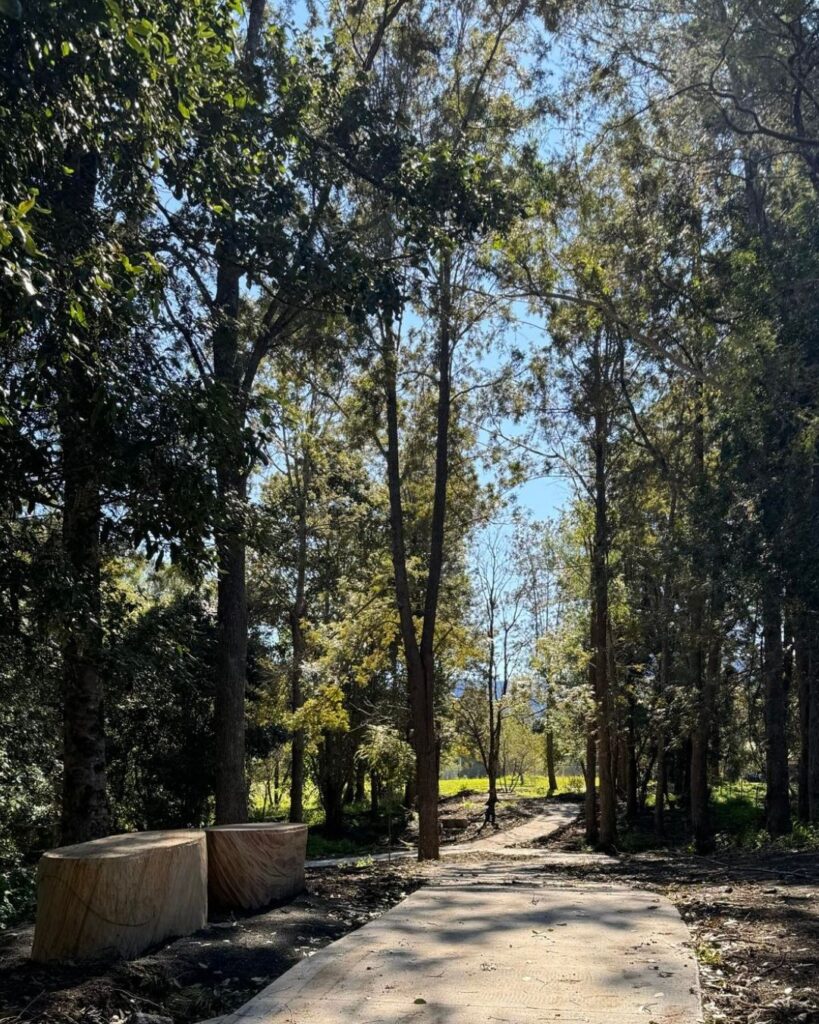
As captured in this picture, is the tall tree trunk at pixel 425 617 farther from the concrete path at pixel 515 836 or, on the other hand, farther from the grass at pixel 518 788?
the grass at pixel 518 788

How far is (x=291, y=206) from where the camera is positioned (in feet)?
26.6

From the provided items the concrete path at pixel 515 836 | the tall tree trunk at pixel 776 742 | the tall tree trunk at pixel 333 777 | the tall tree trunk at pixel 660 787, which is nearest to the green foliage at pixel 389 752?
the concrete path at pixel 515 836

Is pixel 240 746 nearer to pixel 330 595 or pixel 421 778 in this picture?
pixel 421 778

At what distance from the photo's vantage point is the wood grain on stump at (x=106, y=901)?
4.50m

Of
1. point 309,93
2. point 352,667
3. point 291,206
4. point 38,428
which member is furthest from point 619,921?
point 352,667

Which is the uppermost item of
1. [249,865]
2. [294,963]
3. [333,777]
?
[249,865]

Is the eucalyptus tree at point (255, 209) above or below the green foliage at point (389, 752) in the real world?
above

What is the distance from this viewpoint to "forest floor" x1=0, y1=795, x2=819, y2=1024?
3.77 metres

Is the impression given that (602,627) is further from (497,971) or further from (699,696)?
(497,971)

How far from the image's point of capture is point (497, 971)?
14.3 ft

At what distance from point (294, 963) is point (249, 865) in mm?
1441

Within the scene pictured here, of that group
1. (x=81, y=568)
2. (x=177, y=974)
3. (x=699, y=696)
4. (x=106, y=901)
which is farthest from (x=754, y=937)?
(x=699, y=696)

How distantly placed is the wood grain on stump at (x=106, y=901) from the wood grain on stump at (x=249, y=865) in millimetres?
961

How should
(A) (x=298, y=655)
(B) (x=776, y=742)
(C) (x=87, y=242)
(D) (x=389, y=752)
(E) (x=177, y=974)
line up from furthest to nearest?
(A) (x=298, y=655) < (D) (x=389, y=752) < (B) (x=776, y=742) < (C) (x=87, y=242) < (E) (x=177, y=974)
